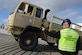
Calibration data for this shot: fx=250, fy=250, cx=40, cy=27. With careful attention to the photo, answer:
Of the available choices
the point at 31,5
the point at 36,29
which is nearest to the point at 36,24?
the point at 36,29

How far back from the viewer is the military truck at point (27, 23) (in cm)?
1330

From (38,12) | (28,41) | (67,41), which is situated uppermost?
(38,12)

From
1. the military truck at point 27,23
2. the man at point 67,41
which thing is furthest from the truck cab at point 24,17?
the man at point 67,41

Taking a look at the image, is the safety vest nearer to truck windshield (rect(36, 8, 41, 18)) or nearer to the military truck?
the military truck

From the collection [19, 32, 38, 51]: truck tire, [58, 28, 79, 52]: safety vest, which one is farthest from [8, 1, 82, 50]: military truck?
[58, 28, 79, 52]: safety vest

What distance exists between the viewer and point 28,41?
527 inches

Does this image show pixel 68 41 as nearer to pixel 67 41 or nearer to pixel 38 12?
pixel 67 41

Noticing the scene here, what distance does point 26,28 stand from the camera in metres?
13.4

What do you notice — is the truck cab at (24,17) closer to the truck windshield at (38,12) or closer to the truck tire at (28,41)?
the truck windshield at (38,12)

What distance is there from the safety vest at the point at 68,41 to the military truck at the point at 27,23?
7.32m

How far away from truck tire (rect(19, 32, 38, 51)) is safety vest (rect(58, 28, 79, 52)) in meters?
7.34

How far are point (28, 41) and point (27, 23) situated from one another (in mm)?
969

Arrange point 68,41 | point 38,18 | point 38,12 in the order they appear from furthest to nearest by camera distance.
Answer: point 38,12 < point 38,18 < point 68,41

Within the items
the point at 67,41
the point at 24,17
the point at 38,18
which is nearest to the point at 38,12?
the point at 38,18
